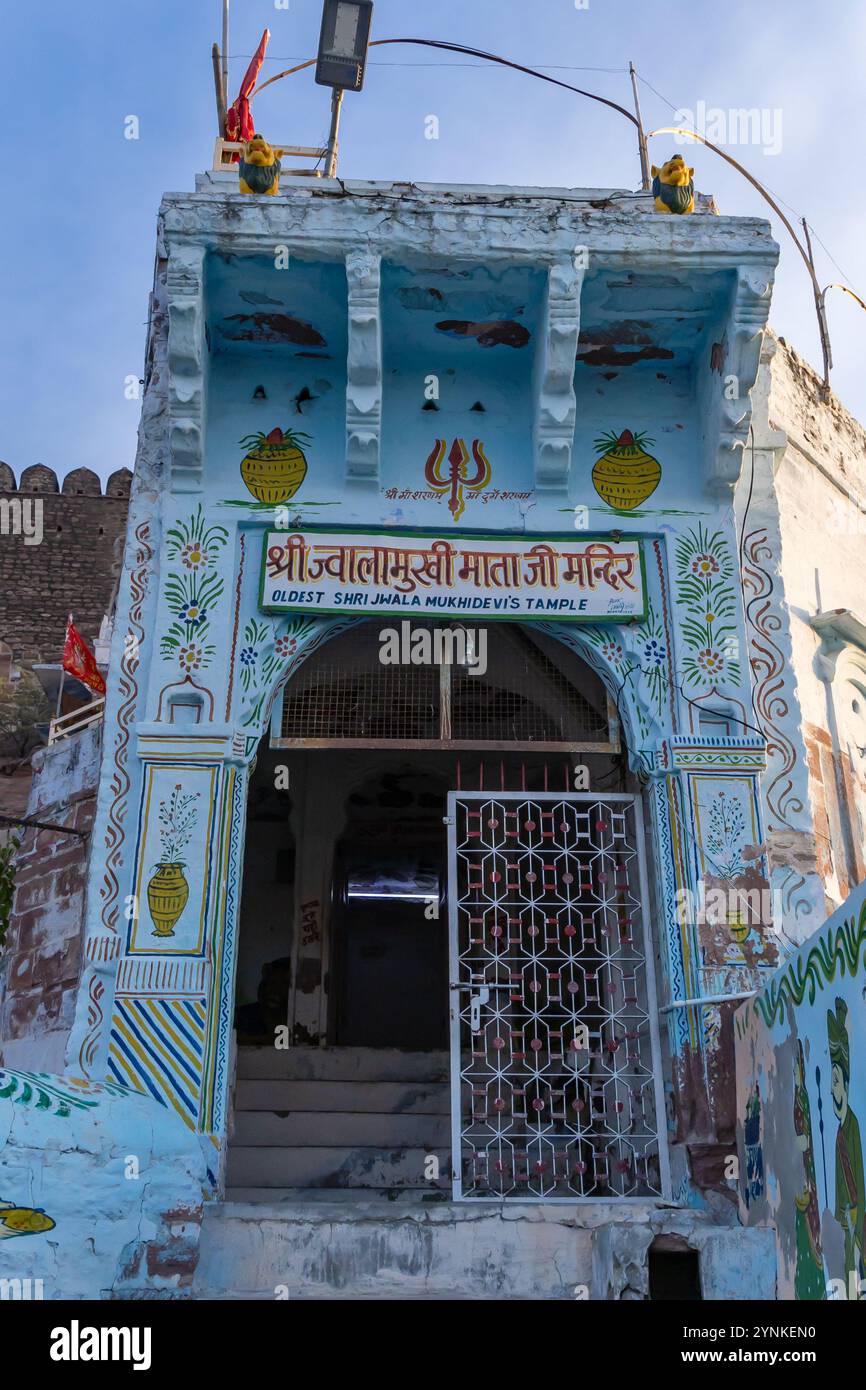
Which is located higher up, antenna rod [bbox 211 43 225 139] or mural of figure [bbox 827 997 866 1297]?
antenna rod [bbox 211 43 225 139]

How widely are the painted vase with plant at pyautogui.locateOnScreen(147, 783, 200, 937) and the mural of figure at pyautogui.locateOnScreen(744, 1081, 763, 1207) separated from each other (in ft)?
9.29

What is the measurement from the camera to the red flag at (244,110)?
29.1 feet

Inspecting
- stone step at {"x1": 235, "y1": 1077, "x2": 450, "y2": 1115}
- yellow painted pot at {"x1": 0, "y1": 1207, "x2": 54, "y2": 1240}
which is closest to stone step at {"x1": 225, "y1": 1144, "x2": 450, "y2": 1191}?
stone step at {"x1": 235, "y1": 1077, "x2": 450, "y2": 1115}

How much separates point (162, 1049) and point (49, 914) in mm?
2464

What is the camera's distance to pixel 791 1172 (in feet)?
16.8

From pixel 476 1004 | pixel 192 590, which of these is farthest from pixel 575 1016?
pixel 192 590

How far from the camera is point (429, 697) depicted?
25.6 feet

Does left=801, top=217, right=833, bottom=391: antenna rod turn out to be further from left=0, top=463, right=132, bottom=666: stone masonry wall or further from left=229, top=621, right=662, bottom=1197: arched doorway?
left=0, top=463, right=132, bottom=666: stone masonry wall

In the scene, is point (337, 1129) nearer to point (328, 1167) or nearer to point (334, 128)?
point (328, 1167)

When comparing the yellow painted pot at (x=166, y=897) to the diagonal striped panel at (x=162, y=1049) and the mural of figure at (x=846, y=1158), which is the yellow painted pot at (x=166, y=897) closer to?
the diagonal striped panel at (x=162, y=1049)

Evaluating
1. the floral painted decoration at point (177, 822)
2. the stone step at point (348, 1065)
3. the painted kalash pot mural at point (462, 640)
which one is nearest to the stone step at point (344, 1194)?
the painted kalash pot mural at point (462, 640)

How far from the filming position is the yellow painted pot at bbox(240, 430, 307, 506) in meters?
7.43

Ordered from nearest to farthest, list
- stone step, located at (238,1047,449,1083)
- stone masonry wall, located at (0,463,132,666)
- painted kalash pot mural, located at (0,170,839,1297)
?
painted kalash pot mural, located at (0,170,839,1297), stone step, located at (238,1047,449,1083), stone masonry wall, located at (0,463,132,666)
